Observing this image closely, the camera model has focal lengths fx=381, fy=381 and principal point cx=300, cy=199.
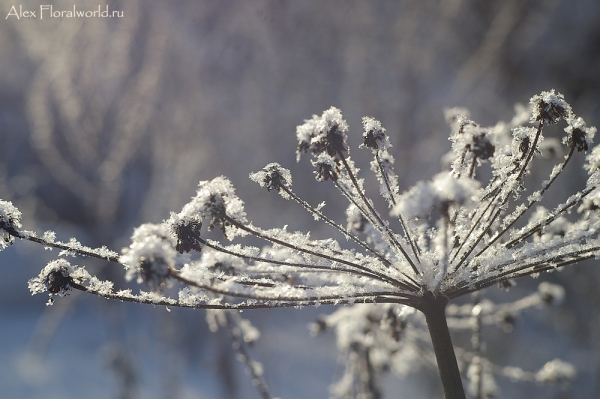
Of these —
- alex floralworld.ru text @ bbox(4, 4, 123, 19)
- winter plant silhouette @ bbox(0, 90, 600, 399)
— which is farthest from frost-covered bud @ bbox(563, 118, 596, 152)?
alex floralworld.ru text @ bbox(4, 4, 123, 19)

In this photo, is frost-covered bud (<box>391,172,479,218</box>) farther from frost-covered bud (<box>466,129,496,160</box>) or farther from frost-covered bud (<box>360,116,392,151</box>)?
frost-covered bud (<box>360,116,392,151</box>)

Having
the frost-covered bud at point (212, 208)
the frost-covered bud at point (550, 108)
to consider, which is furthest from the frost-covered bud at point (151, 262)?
the frost-covered bud at point (550, 108)

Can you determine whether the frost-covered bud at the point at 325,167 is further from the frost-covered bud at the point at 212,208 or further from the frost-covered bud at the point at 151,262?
the frost-covered bud at the point at 151,262

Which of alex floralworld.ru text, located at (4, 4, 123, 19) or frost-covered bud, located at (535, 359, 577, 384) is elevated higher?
alex floralworld.ru text, located at (4, 4, 123, 19)

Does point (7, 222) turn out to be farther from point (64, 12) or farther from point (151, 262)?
point (64, 12)

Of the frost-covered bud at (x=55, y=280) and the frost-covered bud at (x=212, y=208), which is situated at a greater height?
the frost-covered bud at (x=212, y=208)

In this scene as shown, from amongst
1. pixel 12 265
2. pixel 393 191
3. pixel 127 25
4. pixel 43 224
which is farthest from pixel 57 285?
pixel 12 265

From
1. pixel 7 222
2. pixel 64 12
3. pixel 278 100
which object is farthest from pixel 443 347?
pixel 64 12
